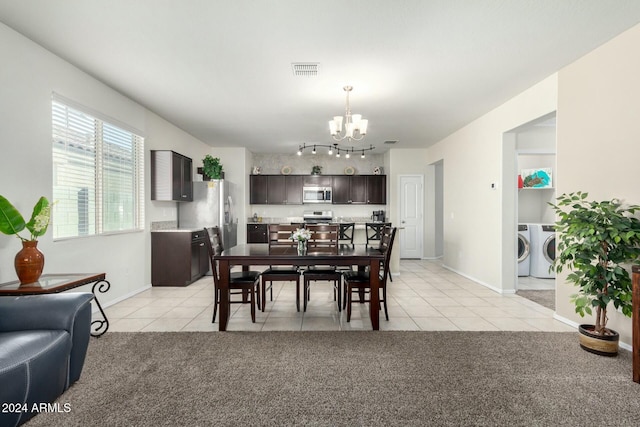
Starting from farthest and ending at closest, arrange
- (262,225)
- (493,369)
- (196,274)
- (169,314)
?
(262,225)
(196,274)
(169,314)
(493,369)

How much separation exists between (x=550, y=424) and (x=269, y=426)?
1492 millimetres

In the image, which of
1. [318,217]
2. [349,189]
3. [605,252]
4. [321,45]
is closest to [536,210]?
[349,189]

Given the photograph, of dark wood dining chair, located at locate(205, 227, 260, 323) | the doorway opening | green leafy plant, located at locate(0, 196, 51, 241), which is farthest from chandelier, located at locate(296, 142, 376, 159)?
green leafy plant, located at locate(0, 196, 51, 241)

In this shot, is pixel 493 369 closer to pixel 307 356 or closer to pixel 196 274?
pixel 307 356

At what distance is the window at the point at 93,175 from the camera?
3.10 metres

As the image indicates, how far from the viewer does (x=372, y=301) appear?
9.90ft

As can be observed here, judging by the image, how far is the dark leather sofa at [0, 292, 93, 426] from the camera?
1496 millimetres

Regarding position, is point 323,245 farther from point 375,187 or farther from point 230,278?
point 375,187

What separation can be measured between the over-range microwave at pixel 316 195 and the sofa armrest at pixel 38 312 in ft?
19.2

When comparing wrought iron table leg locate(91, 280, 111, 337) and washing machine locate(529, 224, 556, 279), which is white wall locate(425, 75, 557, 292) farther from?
wrought iron table leg locate(91, 280, 111, 337)

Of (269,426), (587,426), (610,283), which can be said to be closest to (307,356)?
(269,426)

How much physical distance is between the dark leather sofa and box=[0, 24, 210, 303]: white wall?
100 centimetres

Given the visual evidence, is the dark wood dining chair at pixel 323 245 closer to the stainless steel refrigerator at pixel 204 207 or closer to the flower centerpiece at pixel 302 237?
the flower centerpiece at pixel 302 237

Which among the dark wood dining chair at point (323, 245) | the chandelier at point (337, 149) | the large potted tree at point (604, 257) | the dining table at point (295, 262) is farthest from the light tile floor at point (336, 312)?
the chandelier at point (337, 149)
